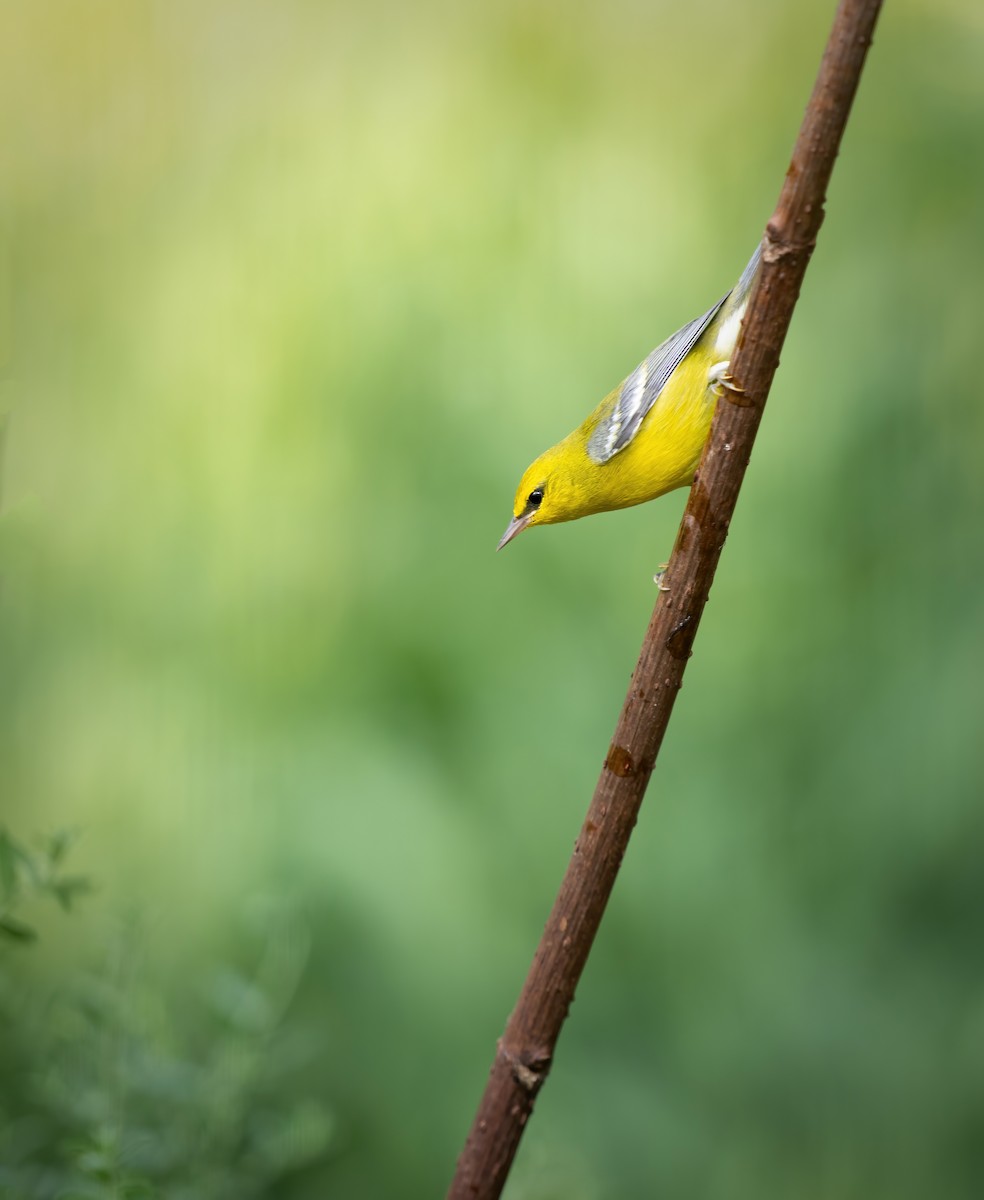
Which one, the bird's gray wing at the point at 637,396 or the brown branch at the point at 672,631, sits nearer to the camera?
the brown branch at the point at 672,631

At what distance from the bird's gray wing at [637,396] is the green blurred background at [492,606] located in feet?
1.39

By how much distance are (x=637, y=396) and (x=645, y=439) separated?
0.12 feet

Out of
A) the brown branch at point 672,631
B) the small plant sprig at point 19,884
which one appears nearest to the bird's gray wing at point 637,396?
the brown branch at point 672,631

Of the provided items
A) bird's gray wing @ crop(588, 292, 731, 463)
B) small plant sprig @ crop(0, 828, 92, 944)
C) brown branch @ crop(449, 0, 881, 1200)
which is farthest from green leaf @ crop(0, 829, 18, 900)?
bird's gray wing @ crop(588, 292, 731, 463)

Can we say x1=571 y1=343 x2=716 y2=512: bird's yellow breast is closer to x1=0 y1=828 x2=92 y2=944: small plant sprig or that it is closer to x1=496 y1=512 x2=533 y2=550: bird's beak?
x1=496 y1=512 x2=533 y2=550: bird's beak

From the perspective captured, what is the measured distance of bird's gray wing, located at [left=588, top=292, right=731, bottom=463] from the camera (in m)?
0.67

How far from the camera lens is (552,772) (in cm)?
116

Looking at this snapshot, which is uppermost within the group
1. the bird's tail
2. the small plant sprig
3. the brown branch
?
the bird's tail

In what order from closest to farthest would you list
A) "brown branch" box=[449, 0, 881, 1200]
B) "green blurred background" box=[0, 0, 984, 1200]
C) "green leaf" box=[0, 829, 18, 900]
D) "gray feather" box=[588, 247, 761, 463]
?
"brown branch" box=[449, 0, 881, 1200] → "green leaf" box=[0, 829, 18, 900] → "gray feather" box=[588, 247, 761, 463] → "green blurred background" box=[0, 0, 984, 1200]

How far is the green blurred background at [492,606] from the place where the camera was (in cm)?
110

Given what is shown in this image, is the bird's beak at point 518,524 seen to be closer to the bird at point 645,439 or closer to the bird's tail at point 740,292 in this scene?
the bird at point 645,439

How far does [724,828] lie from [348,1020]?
403 millimetres

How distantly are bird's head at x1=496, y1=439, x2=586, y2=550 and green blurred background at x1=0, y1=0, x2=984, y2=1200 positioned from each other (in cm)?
42

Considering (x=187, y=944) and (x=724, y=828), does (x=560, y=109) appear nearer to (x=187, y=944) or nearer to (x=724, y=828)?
(x=724, y=828)
